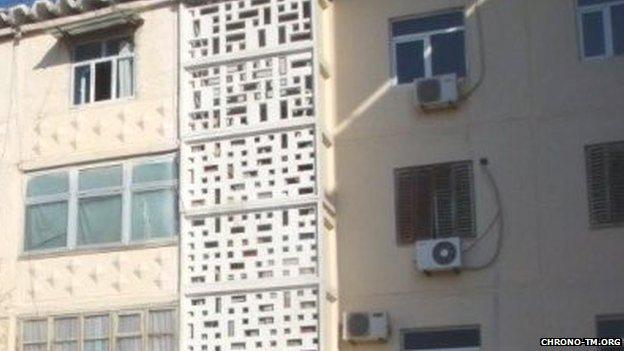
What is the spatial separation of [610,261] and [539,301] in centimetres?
86

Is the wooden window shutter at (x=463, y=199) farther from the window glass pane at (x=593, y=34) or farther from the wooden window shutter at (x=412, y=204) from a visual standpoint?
the window glass pane at (x=593, y=34)

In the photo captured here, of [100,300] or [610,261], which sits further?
[100,300]

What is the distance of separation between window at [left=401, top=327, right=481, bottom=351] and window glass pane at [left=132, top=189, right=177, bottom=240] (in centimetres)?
308

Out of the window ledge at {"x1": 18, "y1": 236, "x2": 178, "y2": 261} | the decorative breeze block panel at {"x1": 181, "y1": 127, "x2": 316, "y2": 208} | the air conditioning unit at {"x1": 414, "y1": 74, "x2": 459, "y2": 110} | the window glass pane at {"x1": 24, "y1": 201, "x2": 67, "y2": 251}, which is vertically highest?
the air conditioning unit at {"x1": 414, "y1": 74, "x2": 459, "y2": 110}

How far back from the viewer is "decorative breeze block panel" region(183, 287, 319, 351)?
13328mm

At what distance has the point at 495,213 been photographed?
1338 centimetres

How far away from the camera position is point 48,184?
1511cm

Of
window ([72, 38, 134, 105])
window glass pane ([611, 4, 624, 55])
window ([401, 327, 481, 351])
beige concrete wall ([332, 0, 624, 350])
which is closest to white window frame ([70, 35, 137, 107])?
window ([72, 38, 134, 105])

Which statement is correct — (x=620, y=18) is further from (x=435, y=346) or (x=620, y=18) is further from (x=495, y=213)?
(x=435, y=346)

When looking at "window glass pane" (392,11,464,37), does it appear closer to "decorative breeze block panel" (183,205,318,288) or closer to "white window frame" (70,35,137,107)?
"decorative breeze block panel" (183,205,318,288)

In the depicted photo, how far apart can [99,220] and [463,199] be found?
446 cm

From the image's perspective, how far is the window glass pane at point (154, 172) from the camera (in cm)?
1453

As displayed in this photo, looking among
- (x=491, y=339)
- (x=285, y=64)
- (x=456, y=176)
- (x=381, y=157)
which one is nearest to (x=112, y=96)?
(x=285, y=64)

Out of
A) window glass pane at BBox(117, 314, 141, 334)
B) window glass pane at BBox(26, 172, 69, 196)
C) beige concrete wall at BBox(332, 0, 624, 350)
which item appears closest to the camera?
beige concrete wall at BBox(332, 0, 624, 350)
